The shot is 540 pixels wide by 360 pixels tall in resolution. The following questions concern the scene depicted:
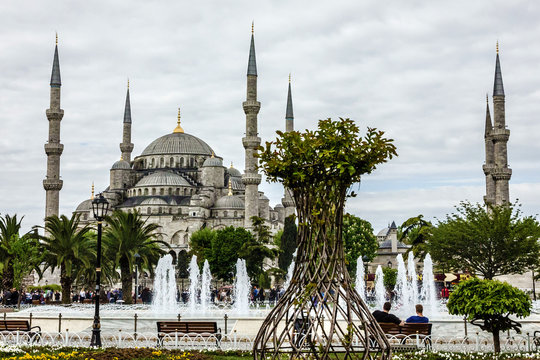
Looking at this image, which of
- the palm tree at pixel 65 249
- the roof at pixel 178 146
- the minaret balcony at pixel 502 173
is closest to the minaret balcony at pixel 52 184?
the palm tree at pixel 65 249

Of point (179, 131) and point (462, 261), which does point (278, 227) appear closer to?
point (179, 131)

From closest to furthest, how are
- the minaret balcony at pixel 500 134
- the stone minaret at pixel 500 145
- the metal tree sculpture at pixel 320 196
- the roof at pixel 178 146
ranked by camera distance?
the metal tree sculpture at pixel 320 196
the minaret balcony at pixel 500 134
the stone minaret at pixel 500 145
the roof at pixel 178 146

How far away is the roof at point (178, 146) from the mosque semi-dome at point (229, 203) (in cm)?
1164

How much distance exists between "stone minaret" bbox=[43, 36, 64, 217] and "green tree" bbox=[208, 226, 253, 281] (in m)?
10.7

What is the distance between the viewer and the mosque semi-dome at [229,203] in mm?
69744

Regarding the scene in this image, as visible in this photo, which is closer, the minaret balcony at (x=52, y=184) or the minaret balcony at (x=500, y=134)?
the minaret balcony at (x=500, y=134)

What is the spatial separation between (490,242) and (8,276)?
19.8 m

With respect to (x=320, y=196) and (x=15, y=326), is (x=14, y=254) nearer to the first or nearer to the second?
(x=15, y=326)

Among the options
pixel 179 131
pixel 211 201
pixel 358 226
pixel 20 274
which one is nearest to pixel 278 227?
pixel 211 201

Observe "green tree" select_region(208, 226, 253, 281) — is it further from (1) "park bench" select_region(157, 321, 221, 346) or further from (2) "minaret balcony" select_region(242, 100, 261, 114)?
(1) "park bench" select_region(157, 321, 221, 346)

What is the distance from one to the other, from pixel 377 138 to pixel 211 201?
→ 63900 mm

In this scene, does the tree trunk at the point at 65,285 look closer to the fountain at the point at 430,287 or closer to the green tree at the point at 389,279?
the fountain at the point at 430,287

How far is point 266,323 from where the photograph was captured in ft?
24.8

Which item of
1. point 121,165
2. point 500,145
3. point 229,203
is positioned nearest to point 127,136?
point 121,165
